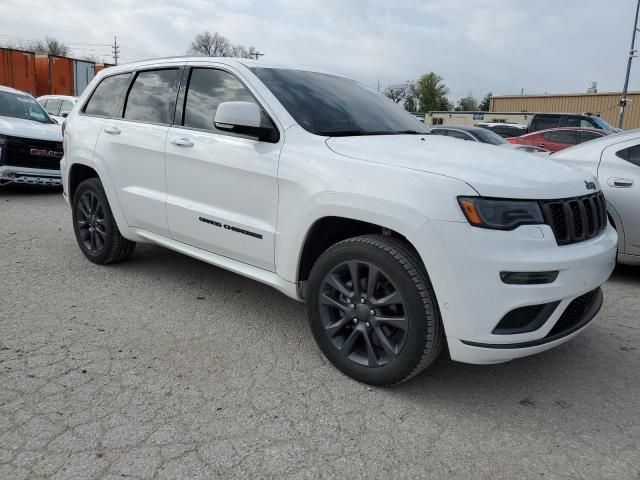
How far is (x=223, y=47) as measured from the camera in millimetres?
64188

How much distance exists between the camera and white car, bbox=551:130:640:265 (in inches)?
188

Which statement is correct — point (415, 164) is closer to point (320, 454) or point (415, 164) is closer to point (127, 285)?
point (320, 454)

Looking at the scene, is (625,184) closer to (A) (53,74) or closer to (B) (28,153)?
(B) (28,153)

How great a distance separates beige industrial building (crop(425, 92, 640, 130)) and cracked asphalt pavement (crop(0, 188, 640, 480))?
39040 mm

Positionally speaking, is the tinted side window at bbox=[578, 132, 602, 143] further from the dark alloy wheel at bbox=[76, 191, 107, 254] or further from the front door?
the dark alloy wheel at bbox=[76, 191, 107, 254]

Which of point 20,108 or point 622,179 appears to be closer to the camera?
point 622,179

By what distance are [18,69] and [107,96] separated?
19.2 metres

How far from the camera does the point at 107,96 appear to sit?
4750 mm

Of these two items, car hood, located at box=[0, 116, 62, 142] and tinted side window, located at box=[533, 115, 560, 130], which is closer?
car hood, located at box=[0, 116, 62, 142]

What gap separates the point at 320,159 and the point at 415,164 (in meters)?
0.56

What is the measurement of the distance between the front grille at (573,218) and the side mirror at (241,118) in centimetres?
160

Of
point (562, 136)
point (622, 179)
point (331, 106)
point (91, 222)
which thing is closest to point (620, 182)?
point (622, 179)

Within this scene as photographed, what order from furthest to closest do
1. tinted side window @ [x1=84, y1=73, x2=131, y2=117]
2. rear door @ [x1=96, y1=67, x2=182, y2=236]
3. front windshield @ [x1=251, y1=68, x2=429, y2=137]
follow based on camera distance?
tinted side window @ [x1=84, y1=73, x2=131, y2=117] < rear door @ [x1=96, y1=67, x2=182, y2=236] < front windshield @ [x1=251, y1=68, x2=429, y2=137]

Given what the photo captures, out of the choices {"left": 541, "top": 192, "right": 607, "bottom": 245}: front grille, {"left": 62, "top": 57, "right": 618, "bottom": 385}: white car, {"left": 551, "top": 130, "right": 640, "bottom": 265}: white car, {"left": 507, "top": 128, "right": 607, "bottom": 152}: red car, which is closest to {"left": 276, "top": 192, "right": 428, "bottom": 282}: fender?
{"left": 62, "top": 57, "right": 618, "bottom": 385}: white car
